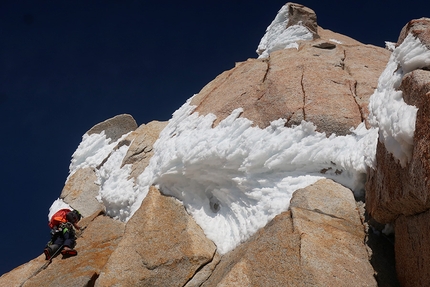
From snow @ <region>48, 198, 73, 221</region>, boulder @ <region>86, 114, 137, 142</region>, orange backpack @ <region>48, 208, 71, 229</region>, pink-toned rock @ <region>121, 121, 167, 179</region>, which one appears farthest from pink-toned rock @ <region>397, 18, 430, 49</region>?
snow @ <region>48, 198, 73, 221</region>

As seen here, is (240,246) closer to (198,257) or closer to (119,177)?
(198,257)

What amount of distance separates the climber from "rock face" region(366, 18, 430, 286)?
1083cm

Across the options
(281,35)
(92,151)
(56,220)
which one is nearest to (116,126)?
(92,151)

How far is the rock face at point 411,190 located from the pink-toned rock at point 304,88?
435 cm

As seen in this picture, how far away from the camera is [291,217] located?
10.5 metres

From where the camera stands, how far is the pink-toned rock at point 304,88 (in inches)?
Answer: 554

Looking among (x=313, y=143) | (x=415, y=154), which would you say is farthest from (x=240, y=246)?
(x=415, y=154)

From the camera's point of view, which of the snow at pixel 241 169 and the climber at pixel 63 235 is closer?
the snow at pixel 241 169

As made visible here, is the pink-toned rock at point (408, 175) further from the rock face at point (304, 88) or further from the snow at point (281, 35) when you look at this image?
→ the snow at point (281, 35)

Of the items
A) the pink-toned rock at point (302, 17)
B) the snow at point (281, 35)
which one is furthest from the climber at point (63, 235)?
the pink-toned rock at point (302, 17)

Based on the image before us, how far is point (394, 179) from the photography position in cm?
839

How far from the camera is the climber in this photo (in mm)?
14852

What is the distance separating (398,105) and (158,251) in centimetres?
823

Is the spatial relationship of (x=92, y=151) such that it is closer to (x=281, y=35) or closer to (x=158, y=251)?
(x=158, y=251)
